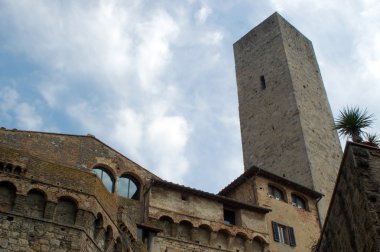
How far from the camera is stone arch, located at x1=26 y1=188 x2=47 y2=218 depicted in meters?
14.4

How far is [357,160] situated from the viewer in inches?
415

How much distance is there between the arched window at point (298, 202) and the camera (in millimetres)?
30125

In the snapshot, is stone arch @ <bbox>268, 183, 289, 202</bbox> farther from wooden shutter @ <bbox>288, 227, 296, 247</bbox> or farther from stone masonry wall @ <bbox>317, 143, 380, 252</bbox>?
stone masonry wall @ <bbox>317, 143, 380, 252</bbox>

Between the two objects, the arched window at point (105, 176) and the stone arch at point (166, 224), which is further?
the arched window at point (105, 176)

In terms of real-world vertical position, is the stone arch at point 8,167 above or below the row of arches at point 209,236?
below

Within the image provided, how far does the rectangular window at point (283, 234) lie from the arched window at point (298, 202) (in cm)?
223

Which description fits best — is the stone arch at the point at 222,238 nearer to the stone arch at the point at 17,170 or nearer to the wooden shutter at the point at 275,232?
the wooden shutter at the point at 275,232

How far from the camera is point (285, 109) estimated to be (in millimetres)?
37500

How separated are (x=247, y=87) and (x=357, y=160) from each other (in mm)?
31675

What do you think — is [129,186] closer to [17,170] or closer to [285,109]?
[17,170]

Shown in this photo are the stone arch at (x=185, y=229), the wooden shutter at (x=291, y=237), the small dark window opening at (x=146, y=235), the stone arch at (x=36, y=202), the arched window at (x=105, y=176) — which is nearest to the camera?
the stone arch at (x=36, y=202)

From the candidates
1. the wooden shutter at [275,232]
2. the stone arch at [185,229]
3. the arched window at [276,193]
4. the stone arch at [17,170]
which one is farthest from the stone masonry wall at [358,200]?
the arched window at [276,193]

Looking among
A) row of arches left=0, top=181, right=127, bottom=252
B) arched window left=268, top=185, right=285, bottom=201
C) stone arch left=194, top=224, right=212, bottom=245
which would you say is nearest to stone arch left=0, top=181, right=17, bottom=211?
row of arches left=0, top=181, right=127, bottom=252

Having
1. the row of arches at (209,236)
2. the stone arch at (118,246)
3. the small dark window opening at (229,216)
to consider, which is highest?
the small dark window opening at (229,216)
